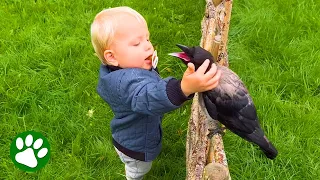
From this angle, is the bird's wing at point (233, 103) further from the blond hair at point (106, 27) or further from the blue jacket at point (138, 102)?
the blond hair at point (106, 27)

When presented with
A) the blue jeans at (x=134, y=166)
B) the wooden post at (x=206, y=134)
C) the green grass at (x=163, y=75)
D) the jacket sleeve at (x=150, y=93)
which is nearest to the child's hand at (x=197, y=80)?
the jacket sleeve at (x=150, y=93)

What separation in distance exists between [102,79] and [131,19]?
0.35m

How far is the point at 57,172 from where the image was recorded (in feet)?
11.4

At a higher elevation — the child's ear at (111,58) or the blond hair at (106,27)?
the blond hair at (106,27)

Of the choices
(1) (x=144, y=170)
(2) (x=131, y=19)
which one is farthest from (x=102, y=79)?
(1) (x=144, y=170)

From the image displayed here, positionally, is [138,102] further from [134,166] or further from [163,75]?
[163,75]

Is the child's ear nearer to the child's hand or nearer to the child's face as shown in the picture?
the child's face

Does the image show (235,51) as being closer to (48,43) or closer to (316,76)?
(316,76)

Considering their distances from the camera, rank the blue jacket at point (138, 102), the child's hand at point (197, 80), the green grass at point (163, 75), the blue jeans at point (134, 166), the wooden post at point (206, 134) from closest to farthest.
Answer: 1. the child's hand at point (197, 80)
2. the blue jacket at point (138, 102)
3. the wooden post at point (206, 134)
4. the blue jeans at point (134, 166)
5. the green grass at point (163, 75)

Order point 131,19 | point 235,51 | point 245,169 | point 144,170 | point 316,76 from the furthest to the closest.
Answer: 1. point 235,51
2. point 316,76
3. point 245,169
4. point 144,170
5. point 131,19

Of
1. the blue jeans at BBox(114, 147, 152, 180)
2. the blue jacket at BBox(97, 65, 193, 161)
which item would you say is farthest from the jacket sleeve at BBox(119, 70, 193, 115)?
the blue jeans at BBox(114, 147, 152, 180)

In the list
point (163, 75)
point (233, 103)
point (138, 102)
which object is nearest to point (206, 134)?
point (233, 103)

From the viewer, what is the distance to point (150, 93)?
2156 mm

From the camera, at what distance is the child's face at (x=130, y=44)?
2.48m
